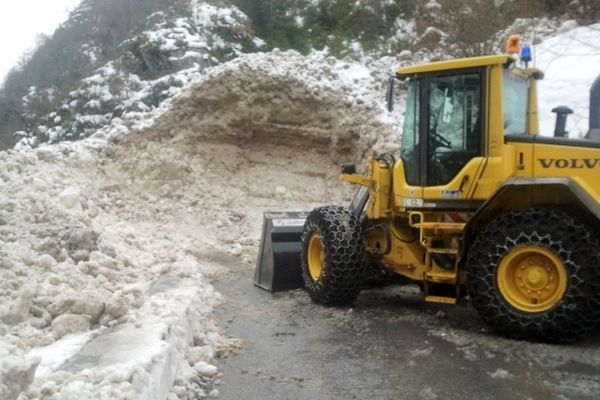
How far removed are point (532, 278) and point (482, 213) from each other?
2.21ft

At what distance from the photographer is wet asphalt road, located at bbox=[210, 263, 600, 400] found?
13.9 ft

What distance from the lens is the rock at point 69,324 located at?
13.8 feet

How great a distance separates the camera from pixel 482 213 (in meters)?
5.30

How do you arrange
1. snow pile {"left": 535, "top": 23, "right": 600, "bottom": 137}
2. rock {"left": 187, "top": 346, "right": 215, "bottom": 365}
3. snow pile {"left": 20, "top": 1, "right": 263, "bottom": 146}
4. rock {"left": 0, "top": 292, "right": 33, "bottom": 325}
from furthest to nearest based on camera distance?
snow pile {"left": 20, "top": 1, "right": 263, "bottom": 146} → snow pile {"left": 535, "top": 23, "right": 600, "bottom": 137} → rock {"left": 187, "top": 346, "right": 215, "bottom": 365} → rock {"left": 0, "top": 292, "right": 33, "bottom": 325}

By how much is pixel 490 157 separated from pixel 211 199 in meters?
7.38

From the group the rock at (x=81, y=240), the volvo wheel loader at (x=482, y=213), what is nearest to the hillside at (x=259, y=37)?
the rock at (x=81, y=240)

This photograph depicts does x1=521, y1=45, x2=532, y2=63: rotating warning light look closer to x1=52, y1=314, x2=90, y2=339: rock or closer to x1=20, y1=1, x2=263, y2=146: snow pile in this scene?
x1=52, y1=314, x2=90, y2=339: rock

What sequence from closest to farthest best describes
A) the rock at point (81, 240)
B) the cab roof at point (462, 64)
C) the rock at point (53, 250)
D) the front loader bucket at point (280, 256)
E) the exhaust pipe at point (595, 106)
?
the cab roof at point (462, 64)
the rock at point (53, 250)
the rock at point (81, 240)
the exhaust pipe at point (595, 106)
the front loader bucket at point (280, 256)

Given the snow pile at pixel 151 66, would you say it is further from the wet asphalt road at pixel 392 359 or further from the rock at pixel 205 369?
the rock at pixel 205 369

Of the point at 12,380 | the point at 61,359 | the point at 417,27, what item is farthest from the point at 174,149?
the point at 12,380

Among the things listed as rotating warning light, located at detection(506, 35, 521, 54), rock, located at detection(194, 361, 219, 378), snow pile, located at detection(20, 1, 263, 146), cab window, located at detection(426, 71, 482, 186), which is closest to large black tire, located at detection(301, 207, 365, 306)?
cab window, located at detection(426, 71, 482, 186)

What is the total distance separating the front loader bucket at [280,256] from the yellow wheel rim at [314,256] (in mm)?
404

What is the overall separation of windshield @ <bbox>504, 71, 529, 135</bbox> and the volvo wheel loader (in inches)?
0.4

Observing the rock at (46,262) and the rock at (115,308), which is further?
the rock at (46,262)
